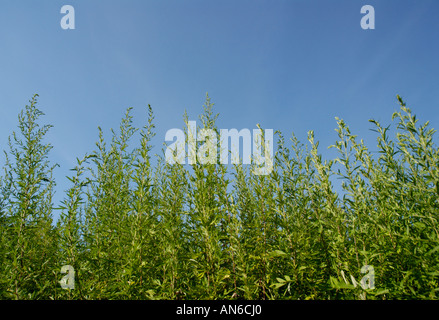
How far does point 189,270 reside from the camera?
4590mm

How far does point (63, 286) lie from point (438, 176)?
5587 millimetres

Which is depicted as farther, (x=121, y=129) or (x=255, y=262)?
(x=121, y=129)

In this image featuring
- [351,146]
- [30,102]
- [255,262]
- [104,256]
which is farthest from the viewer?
[30,102]

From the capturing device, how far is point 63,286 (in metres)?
3.81

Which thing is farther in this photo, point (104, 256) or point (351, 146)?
point (104, 256)

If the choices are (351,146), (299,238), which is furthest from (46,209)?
(351,146)

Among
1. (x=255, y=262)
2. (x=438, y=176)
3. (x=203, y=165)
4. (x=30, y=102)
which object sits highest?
(x=30, y=102)
